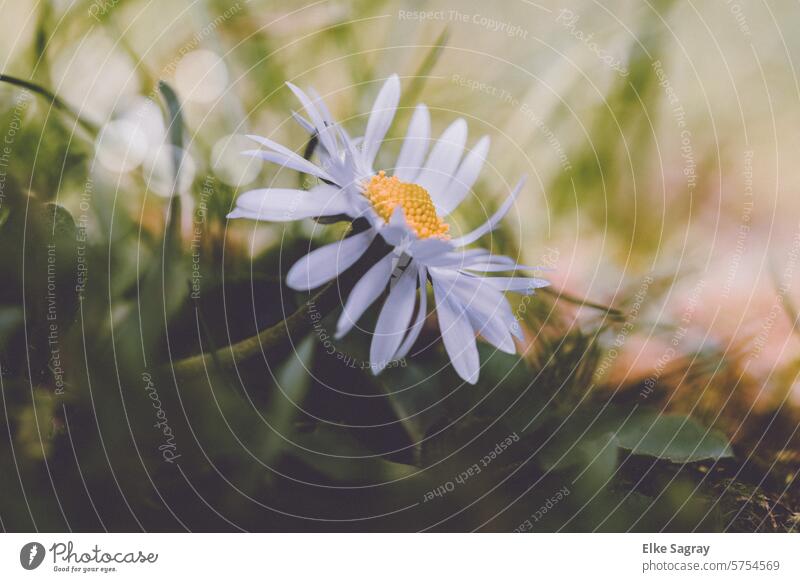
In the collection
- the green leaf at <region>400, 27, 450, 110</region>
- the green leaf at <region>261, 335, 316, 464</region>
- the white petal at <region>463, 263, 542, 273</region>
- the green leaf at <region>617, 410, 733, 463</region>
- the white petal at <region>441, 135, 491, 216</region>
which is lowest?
the green leaf at <region>617, 410, 733, 463</region>

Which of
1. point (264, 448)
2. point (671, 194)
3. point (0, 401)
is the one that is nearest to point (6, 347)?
point (0, 401)

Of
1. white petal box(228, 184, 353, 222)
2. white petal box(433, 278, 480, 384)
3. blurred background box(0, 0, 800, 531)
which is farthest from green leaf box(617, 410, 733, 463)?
white petal box(228, 184, 353, 222)

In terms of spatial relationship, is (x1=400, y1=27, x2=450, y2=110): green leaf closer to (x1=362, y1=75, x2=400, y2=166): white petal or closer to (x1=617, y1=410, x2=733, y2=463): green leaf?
(x1=362, y1=75, x2=400, y2=166): white petal

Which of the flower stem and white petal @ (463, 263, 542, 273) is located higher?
white petal @ (463, 263, 542, 273)

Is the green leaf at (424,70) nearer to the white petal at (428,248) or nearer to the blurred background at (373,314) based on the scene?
the blurred background at (373,314)
